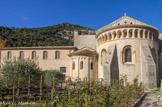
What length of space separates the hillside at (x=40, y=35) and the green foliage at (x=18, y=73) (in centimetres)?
4714

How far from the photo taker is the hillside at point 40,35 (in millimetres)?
61719

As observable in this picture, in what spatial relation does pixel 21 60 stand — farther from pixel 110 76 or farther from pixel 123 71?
pixel 123 71

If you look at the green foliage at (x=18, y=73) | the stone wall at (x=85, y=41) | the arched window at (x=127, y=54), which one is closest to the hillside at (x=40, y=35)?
the stone wall at (x=85, y=41)

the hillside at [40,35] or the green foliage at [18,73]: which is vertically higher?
the hillside at [40,35]

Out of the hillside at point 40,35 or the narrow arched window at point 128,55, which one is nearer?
the narrow arched window at point 128,55

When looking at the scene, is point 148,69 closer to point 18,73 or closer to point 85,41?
point 18,73

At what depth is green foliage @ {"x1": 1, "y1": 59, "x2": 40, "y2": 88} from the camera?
11.8 m

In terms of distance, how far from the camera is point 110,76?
18.0 meters

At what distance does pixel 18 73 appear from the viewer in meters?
12.3

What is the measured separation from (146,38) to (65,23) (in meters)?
78.1

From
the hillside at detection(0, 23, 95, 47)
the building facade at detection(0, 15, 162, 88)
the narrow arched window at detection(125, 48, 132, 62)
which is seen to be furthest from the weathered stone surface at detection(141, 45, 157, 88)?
the hillside at detection(0, 23, 95, 47)

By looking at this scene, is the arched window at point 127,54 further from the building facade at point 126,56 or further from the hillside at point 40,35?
the hillside at point 40,35

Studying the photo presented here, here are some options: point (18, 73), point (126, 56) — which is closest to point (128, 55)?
point (126, 56)

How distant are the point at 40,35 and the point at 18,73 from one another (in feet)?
211
